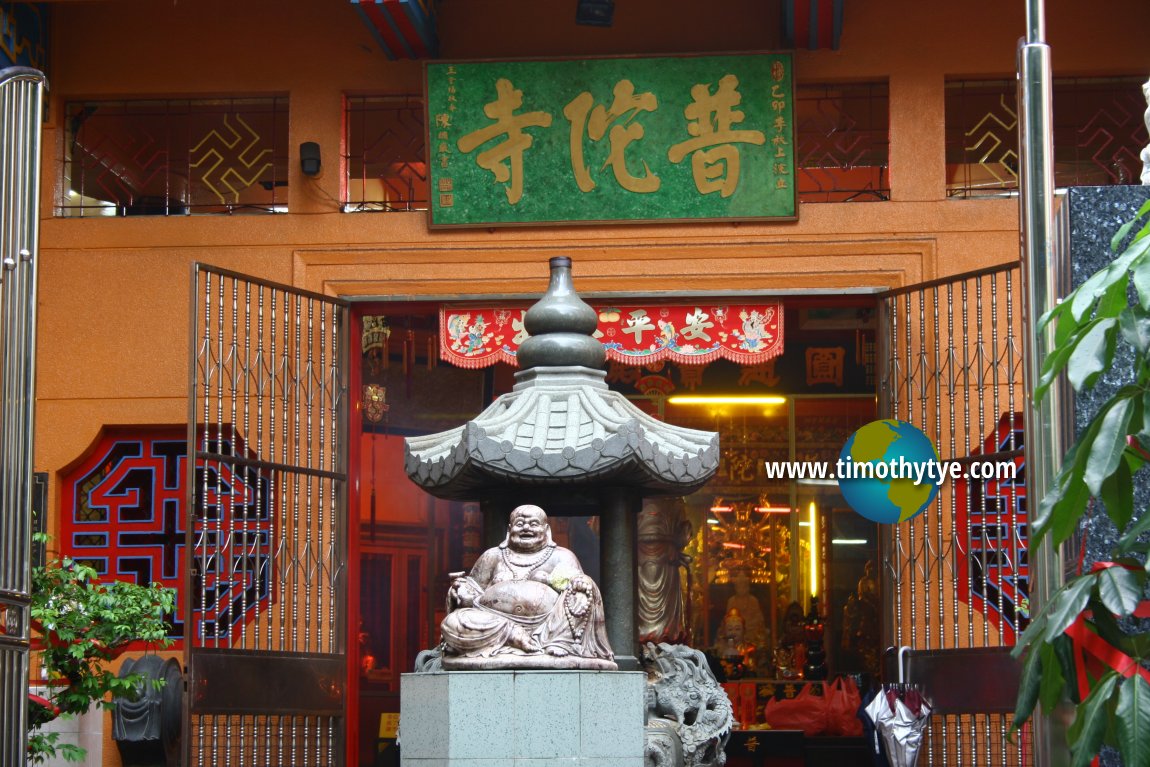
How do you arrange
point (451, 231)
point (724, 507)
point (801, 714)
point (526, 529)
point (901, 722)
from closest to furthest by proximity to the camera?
1. point (526, 529)
2. point (901, 722)
3. point (451, 231)
4. point (801, 714)
5. point (724, 507)

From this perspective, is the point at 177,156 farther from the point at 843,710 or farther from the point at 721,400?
the point at 843,710

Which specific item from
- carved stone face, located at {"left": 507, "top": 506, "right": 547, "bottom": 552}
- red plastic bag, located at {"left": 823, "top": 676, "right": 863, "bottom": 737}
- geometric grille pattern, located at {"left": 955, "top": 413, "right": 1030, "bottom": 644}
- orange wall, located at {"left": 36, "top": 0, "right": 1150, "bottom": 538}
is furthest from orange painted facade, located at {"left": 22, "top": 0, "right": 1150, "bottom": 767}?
red plastic bag, located at {"left": 823, "top": 676, "right": 863, "bottom": 737}

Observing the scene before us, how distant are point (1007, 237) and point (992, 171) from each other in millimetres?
522

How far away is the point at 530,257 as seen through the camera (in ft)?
33.0

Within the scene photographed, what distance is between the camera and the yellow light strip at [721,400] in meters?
13.6

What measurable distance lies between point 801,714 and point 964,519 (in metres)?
2.99

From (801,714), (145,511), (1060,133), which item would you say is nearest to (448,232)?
(145,511)

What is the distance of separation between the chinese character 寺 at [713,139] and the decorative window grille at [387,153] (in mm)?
1633

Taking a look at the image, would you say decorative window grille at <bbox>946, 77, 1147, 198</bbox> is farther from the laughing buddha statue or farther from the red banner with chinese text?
the laughing buddha statue

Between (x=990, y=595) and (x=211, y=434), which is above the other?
(x=211, y=434)

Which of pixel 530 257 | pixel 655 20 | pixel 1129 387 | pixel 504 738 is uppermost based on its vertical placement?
pixel 655 20

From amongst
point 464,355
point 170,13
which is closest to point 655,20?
point 464,355

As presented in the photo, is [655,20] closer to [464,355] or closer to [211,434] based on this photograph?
[464,355]

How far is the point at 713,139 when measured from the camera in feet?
32.3
